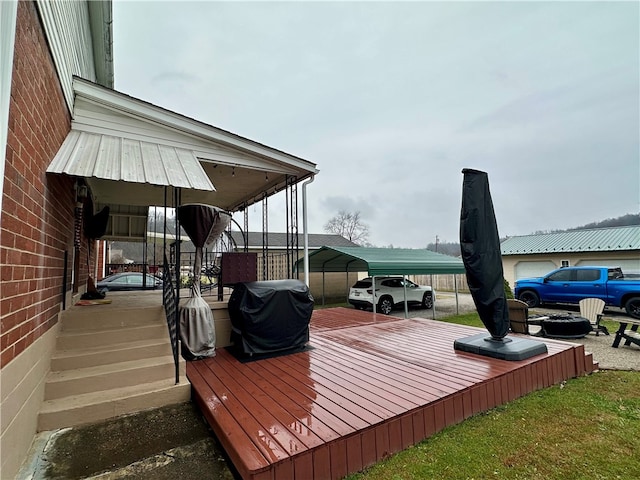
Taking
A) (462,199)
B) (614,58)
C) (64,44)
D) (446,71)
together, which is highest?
(446,71)

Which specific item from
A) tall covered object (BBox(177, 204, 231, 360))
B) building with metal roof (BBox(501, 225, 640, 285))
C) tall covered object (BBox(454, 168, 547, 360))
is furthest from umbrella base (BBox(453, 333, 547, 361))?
building with metal roof (BBox(501, 225, 640, 285))

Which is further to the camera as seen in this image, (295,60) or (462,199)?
(295,60)

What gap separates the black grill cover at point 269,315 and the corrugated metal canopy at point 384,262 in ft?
12.3

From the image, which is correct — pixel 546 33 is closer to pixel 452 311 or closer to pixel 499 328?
pixel 499 328

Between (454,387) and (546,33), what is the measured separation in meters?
9.61

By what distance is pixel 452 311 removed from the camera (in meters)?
11.8

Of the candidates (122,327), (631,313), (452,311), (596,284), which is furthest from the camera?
(452,311)

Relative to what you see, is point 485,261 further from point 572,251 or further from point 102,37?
point 572,251

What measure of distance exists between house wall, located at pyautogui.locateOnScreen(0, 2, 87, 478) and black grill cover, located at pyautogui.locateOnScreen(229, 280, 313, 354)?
2060mm

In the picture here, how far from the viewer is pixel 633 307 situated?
940 centimetres

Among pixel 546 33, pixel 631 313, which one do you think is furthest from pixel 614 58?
pixel 631 313

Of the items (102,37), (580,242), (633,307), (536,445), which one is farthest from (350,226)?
(536,445)

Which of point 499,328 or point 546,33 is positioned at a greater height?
point 546,33

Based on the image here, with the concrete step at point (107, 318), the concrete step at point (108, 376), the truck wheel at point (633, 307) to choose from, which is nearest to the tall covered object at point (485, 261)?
the concrete step at point (108, 376)
